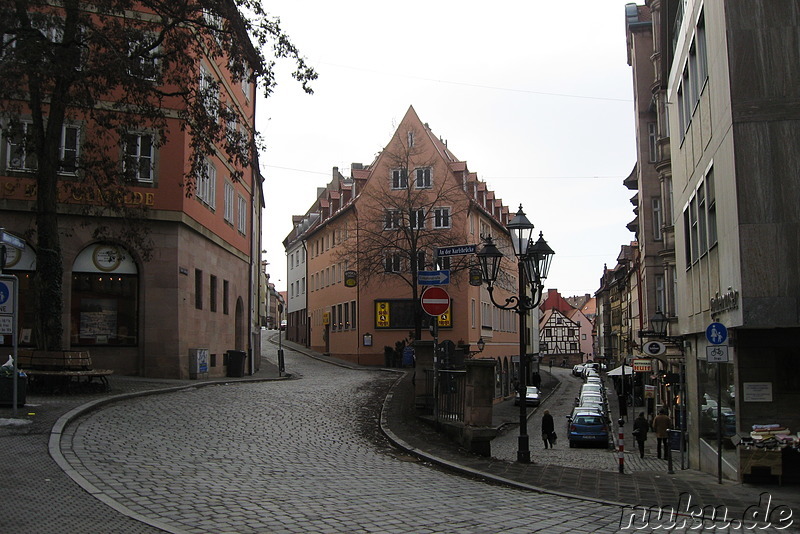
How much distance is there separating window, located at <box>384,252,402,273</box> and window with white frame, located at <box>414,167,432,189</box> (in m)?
13.0

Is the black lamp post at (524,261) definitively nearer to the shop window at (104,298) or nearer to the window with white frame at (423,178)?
the shop window at (104,298)

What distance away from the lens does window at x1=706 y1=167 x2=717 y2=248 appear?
642 inches

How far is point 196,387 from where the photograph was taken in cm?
2345

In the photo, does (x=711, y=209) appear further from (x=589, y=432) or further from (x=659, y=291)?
(x=659, y=291)

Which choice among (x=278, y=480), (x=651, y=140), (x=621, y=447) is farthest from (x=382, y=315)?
(x=278, y=480)

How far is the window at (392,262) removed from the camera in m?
36.2

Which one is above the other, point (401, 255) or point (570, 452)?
point (401, 255)

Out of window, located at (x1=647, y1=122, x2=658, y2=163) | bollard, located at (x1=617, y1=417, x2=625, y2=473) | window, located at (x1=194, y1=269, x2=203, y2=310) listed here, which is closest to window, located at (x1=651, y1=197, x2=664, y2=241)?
window, located at (x1=647, y1=122, x2=658, y2=163)

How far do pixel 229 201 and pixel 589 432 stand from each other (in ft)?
60.8

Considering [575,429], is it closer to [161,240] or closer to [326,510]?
[161,240]

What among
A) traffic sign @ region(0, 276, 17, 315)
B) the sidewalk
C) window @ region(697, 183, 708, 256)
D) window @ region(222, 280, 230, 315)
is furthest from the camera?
window @ region(222, 280, 230, 315)

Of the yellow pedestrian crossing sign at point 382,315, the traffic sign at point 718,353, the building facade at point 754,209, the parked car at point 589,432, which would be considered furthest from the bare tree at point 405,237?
the traffic sign at point 718,353

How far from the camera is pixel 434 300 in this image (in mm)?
15766

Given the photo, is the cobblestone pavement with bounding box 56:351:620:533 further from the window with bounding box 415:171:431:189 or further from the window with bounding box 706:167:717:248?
the window with bounding box 415:171:431:189
